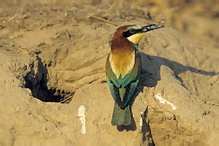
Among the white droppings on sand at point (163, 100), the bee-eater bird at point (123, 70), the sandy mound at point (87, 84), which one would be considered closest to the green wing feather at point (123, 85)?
the bee-eater bird at point (123, 70)

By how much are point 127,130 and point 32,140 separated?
0.82m

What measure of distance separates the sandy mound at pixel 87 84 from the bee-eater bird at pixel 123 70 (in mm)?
113

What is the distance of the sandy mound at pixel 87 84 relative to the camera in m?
3.31

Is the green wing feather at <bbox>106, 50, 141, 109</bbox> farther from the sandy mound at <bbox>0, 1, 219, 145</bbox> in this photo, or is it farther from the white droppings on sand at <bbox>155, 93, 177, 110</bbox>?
the white droppings on sand at <bbox>155, 93, 177, 110</bbox>

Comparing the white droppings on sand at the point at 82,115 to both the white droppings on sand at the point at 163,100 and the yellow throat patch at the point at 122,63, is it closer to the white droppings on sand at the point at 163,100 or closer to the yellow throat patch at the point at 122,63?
the yellow throat patch at the point at 122,63

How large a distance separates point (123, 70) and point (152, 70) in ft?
1.88

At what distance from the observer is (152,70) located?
4168 millimetres

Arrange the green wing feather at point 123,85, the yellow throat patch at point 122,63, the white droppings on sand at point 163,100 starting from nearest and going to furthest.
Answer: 1. the green wing feather at point 123,85
2. the white droppings on sand at point 163,100
3. the yellow throat patch at point 122,63

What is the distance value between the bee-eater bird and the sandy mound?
4.4 inches

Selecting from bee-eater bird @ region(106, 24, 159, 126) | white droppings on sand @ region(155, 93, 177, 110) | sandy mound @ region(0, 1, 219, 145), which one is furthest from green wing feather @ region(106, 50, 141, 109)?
white droppings on sand @ region(155, 93, 177, 110)

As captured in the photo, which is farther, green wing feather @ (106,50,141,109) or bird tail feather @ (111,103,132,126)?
green wing feather @ (106,50,141,109)

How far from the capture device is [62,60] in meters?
4.32

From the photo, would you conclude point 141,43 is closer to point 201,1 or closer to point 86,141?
point 86,141

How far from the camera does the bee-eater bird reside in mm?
3383
